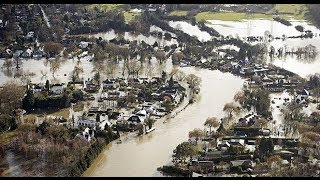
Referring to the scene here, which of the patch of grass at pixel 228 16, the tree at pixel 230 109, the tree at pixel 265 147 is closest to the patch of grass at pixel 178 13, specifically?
the patch of grass at pixel 228 16

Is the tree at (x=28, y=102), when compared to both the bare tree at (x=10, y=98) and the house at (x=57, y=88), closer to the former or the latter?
the bare tree at (x=10, y=98)

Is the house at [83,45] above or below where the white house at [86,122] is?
above

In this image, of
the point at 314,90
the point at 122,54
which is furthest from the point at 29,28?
the point at 314,90

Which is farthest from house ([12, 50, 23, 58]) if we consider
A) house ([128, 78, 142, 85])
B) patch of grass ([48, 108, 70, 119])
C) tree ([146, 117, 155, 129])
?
tree ([146, 117, 155, 129])

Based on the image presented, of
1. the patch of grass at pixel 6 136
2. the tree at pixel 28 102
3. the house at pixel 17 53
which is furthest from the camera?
the house at pixel 17 53

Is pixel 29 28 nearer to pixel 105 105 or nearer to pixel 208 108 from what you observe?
pixel 105 105

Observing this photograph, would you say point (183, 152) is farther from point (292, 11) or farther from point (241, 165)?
point (292, 11)

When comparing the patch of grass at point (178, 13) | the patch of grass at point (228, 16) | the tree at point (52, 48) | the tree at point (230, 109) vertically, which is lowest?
the tree at point (230, 109)
